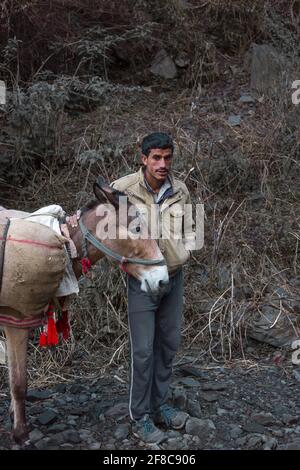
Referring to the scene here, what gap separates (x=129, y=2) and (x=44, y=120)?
2648 mm

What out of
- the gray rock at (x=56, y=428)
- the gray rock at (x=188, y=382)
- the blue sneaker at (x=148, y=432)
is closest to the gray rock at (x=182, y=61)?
the gray rock at (x=188, y=382)

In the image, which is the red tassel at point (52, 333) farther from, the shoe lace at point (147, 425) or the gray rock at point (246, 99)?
the gray rock at point (246, 99)

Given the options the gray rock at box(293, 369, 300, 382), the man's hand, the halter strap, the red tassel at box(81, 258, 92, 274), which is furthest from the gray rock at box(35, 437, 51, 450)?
the gray rock at box(293, 369, 300, 382)

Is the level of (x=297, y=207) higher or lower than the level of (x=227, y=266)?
higher

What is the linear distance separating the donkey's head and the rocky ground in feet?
3.37

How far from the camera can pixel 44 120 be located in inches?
281

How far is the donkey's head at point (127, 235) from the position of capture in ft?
11.5

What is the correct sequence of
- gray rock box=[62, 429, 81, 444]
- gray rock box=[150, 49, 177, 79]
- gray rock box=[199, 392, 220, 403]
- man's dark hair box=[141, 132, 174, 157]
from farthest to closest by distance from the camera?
gray rock box=[150, 49, 177, 79]
gray rock box=[199, 392, 220, 403]
gray rock box=[62, 429, 81, 444]
man's dark hair box=[141, 132, 174, 157]

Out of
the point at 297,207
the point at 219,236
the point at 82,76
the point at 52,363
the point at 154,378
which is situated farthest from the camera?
the point at 82,76

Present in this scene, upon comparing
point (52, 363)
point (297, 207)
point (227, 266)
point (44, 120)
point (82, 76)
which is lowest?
point (52, 363)

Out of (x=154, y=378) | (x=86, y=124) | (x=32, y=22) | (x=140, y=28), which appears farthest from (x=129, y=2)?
(x=154, y=378)

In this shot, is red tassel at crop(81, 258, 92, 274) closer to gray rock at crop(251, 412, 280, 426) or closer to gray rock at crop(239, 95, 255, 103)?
gray rock at crop(251, 412, 280, 426)

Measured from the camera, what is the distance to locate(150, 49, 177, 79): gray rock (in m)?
8.86

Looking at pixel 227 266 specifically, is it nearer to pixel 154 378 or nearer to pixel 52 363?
pixel 52 363
